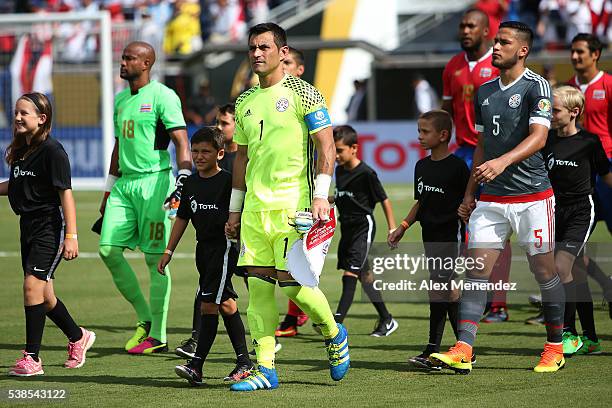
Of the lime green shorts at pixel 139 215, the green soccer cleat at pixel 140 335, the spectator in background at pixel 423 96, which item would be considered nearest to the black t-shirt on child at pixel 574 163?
the lime green shorts at pixel 139 215

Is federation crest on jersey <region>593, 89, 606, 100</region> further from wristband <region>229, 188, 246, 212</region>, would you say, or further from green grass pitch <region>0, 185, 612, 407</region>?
wristband <region>229, 188, 246, 212</region>

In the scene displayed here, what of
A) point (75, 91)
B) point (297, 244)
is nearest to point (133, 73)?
point (297, 244)

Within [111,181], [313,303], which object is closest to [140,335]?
[111,181]

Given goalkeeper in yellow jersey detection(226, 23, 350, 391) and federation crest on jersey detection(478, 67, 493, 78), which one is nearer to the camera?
goalkeeper in yellow jersey detection(226, 23, 350, 391)

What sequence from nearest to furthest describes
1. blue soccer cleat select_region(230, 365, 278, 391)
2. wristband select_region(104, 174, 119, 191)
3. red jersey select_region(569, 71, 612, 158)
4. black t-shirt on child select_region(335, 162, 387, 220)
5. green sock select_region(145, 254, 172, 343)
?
blue soccer cleat select_region(230, 365, 278, 391) < green sock select_region(145, 254, 172, 343) < wristband select_region(104, 174, 119, 191) < black t-shirt on child select_region(335, 162, 387, 220) < red jersey select_region(569, 71, 612, 158)

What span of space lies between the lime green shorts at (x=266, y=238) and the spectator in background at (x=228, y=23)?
2455cm

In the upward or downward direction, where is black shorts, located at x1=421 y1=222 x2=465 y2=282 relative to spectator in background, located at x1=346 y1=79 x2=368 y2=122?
downward

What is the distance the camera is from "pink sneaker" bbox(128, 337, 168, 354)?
886 centimetres

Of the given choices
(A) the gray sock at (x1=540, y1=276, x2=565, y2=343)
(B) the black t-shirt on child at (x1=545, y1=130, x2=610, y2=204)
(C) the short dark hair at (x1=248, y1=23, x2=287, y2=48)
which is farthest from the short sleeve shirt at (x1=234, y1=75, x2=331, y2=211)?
(B) the black t-shirt on child at (x1=545, y1=130, x2=610, y2=204)

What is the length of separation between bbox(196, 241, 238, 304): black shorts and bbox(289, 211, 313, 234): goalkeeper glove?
89cm

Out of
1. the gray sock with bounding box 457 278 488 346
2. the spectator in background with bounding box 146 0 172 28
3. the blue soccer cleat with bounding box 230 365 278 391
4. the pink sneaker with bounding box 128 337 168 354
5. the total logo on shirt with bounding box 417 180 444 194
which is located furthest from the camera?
the spectator in background with bounding box 146 0 172 28

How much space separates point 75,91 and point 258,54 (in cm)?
1678

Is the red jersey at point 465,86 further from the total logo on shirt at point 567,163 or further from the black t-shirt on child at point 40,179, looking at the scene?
the black t-shirt on child at point 40,179

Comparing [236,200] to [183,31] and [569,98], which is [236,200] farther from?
[183,31]
